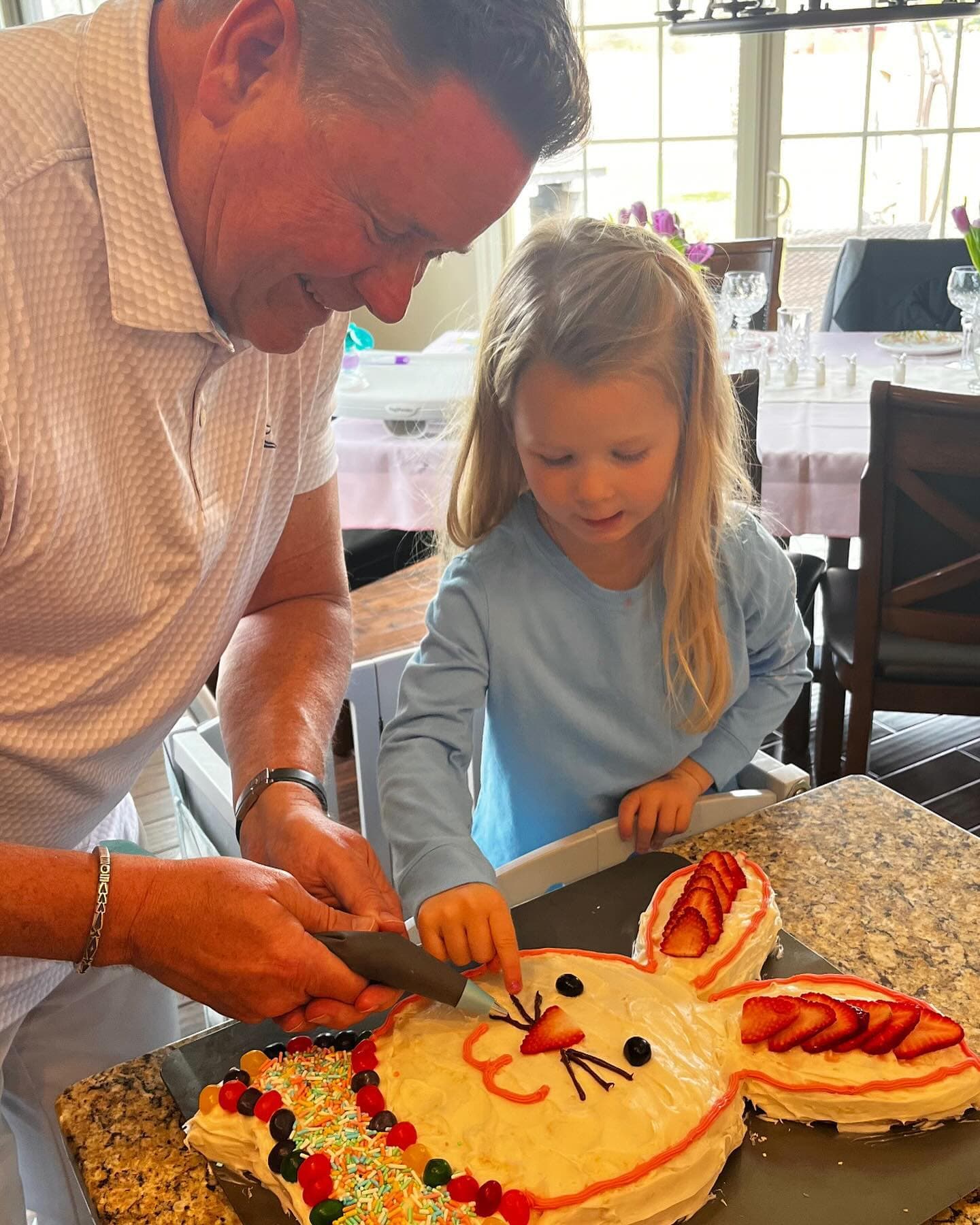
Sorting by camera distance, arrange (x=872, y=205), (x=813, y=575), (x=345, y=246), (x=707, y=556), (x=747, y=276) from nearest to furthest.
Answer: (x=345, y=246), (x=707, y=556), (x=813, y=575), (x=747, y=276), (x=872, y=205)

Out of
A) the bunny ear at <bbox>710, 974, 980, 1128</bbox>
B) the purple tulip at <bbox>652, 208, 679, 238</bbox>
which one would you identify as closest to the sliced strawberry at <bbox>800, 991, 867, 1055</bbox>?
the bunny ear at <bbox>710, 974, 980, 1128</bbox>

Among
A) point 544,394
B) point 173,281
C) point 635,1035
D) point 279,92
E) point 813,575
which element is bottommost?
point 813,575

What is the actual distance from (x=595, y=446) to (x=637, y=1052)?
1.97ft

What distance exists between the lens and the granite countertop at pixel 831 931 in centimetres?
75

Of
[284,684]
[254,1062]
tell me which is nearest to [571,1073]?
[254,1062]

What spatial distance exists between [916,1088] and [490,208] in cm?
70

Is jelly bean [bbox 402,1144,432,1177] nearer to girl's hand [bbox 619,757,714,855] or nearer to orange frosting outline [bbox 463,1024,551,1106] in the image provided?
orange frosting outline [bbox 463,1024,551,1106]

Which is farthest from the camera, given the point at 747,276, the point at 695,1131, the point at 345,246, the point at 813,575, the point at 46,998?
the point at 747,276

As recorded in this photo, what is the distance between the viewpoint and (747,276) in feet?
10.0

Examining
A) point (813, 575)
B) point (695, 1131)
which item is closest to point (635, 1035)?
point (695, 1131)

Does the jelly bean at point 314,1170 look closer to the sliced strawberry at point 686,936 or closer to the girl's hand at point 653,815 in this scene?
the sliced strawberry at point 686,936

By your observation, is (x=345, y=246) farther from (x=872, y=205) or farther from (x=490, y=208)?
(x=872, y=205)

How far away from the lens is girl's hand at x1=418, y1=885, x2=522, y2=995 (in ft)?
2.94

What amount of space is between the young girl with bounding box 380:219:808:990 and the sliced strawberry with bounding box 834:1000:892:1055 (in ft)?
1.11
